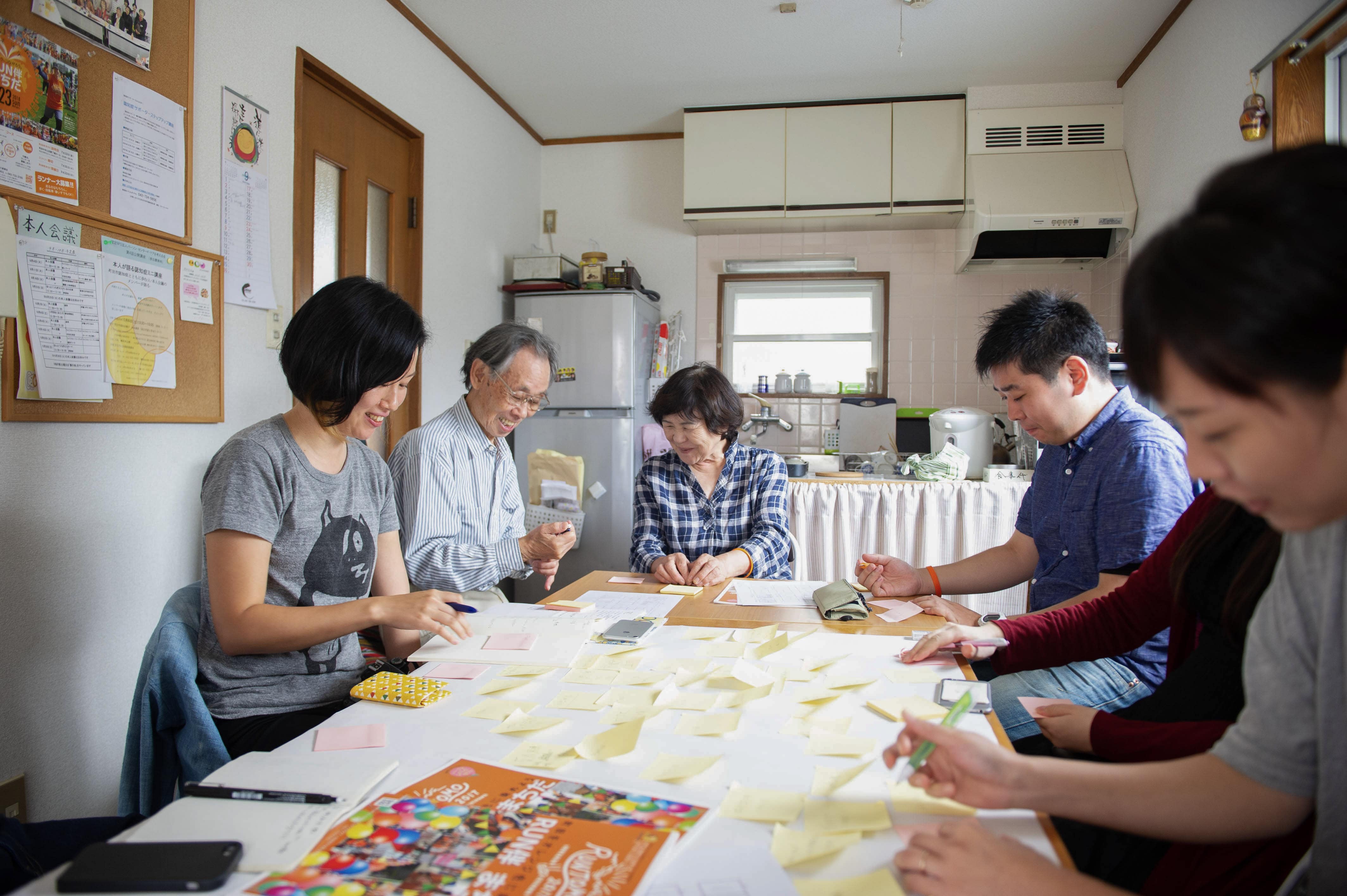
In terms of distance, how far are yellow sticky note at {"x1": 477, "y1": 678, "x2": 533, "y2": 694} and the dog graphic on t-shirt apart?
38 cm

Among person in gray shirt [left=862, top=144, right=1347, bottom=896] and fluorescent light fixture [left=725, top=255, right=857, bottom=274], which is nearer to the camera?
person in gray shirt [left=862, top=144, right=1347, bottom=896]

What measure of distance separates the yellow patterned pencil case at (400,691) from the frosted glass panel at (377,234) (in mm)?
2482

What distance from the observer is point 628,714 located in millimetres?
1026

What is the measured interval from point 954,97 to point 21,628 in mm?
4646

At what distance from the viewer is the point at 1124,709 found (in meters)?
1.21

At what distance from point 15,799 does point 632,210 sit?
4131 mm

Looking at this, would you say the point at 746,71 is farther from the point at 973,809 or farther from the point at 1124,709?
the point at 973,809

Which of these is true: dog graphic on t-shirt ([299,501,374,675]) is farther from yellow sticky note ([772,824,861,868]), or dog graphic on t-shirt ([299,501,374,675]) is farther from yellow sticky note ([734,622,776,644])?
yellow sticky note ([772,824,861,868])

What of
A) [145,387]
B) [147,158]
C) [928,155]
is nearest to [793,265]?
[928,155]

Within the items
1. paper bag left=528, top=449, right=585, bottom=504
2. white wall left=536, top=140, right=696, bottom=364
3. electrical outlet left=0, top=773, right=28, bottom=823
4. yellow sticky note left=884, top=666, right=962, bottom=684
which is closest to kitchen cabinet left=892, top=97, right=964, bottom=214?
white wall left=536, top=140, right=696, bottom=364

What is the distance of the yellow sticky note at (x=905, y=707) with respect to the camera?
40.3 inches

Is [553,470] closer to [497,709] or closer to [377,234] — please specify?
[377,234]

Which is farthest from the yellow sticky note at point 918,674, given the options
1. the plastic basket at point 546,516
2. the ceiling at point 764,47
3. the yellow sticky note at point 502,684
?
the ceiling at point 764,47

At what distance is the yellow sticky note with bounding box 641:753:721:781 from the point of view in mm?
843
